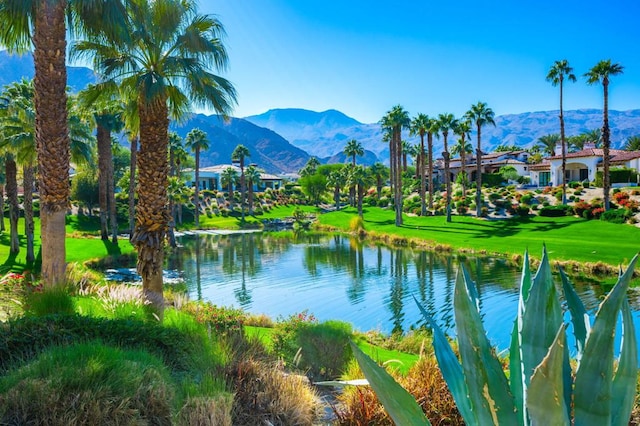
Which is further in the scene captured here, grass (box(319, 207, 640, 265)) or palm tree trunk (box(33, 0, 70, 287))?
grass (box(319, 207, 640, 265))

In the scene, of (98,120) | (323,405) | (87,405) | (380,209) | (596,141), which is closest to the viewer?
(87,405)

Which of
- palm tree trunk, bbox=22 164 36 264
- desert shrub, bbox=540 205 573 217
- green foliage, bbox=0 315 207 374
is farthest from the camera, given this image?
desert shrub, bbox=540 205 573 217

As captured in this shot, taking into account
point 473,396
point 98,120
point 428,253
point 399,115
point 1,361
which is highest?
point 399,115

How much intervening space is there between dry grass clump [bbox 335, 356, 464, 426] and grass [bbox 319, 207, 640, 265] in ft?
88.1

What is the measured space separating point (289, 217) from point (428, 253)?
43.8 metres

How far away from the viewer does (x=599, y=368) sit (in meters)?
2.39

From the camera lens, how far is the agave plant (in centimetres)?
216

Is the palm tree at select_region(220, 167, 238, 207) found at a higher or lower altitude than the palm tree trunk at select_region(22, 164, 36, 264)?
higher

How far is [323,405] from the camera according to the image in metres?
6.60

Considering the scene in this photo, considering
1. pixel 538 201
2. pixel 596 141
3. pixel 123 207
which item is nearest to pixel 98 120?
pixel 123 207

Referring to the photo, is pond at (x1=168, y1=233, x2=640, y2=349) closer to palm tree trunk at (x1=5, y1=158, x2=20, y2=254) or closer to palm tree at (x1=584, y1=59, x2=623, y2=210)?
palm tree trunk at (x1=5, y1=158, x2=20, y2=254)

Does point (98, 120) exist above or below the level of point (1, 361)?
above

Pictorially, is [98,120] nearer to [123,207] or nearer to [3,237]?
[3,237]

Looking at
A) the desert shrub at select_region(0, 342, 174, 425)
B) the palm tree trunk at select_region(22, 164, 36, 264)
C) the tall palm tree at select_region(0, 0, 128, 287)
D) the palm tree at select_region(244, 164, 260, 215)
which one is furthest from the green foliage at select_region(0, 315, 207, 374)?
the palm tree at select_region(244, 164, 260, 215)
